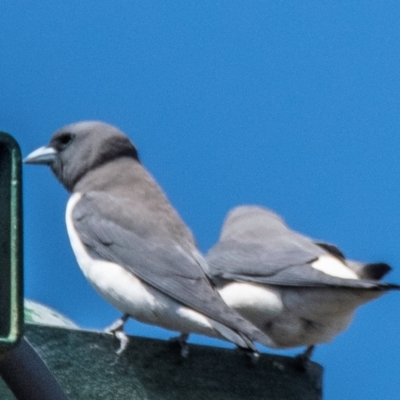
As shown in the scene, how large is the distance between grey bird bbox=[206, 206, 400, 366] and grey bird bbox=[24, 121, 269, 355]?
10.7 inches

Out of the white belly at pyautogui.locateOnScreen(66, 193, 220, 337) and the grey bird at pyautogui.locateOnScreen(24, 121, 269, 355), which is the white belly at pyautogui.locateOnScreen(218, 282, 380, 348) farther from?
the white belly at pyautogui.locateOnScreen(66, 193, 220, 337)

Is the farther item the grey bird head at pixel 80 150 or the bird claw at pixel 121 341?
the grey bird head at pixel 80 150

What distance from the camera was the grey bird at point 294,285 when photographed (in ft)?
13.2

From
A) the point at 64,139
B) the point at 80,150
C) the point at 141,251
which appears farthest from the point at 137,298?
the point at 64,139

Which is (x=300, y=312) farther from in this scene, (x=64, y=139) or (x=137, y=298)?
(x=64, y=139)

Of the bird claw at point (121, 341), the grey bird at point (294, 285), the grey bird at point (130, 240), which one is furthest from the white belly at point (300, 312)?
the bird claw at point (121, 341)

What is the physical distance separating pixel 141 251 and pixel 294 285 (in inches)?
27.2

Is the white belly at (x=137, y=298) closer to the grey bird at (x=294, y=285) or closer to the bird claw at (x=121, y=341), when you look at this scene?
the grey bird at (x=294, y=285)

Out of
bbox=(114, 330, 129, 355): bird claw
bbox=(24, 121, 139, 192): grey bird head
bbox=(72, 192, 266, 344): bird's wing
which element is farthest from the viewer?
Result: bbox=(24, 121, 139, 192): grey bird head

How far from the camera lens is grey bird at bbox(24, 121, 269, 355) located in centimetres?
342

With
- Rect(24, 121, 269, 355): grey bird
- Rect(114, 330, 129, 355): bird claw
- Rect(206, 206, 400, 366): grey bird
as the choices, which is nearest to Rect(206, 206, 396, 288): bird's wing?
Rect(206, 206, 400, 366): grey bird

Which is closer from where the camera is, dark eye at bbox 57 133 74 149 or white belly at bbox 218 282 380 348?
white belly at bbox 218 282 380 348

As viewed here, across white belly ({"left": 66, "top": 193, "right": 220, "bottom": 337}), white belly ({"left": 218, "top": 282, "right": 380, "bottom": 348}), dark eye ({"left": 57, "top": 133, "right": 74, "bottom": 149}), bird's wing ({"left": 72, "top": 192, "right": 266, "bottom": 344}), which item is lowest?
white belly ({"left": 218, "top": 282, "right": 380, "bottom": 348})

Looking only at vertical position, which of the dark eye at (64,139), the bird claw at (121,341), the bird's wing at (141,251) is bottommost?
the bird's wing at (141,251)
